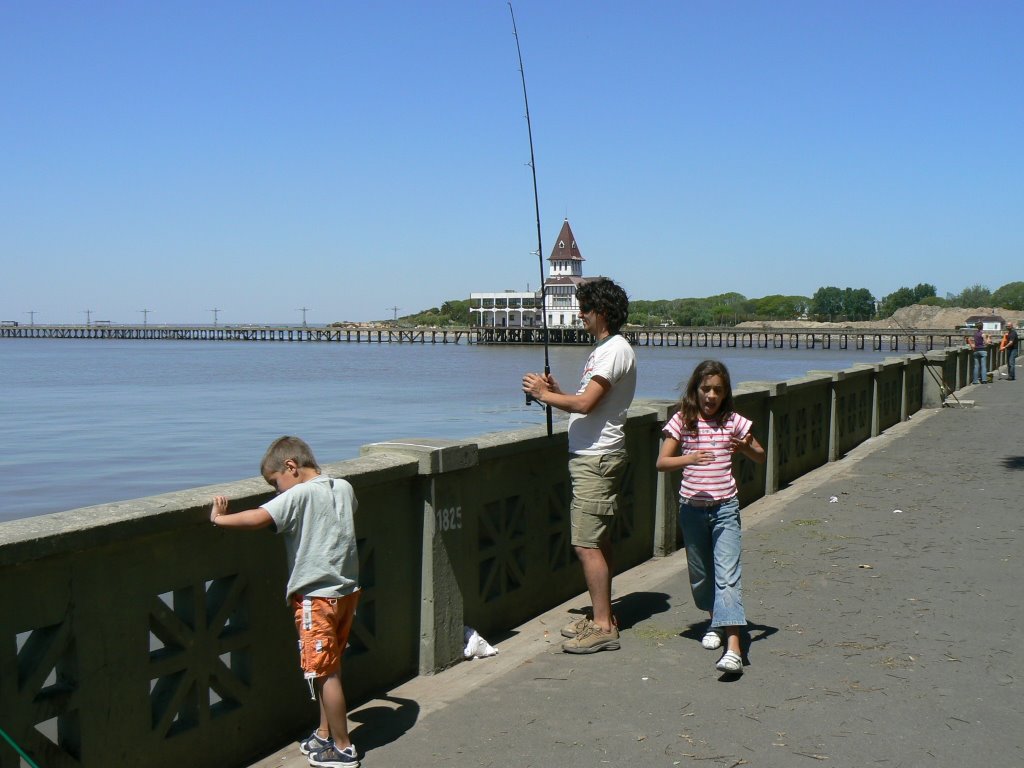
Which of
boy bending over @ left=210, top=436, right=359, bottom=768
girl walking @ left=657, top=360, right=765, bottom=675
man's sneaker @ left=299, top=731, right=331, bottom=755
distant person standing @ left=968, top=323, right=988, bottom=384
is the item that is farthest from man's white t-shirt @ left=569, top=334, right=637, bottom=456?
distant person standing @ left=968, top=323, right=988, bottom=384

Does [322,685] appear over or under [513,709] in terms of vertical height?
over

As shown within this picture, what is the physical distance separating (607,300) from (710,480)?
1032 millimetres

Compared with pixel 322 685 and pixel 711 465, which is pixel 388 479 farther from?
pixel 711 465

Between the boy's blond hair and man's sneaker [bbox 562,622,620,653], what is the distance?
203 cm

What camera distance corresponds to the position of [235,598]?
4.20 m

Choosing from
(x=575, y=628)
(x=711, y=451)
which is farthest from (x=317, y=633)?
(x=711, y=451)

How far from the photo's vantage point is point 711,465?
5562 mm

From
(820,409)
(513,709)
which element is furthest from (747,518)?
(513,709)

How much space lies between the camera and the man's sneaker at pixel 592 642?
18.3 feet

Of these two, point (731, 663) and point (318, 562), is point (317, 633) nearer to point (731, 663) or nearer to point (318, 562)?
point (318, 562)

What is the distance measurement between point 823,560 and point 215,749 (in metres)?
4.86

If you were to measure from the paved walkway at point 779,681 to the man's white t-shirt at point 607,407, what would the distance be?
1.07 metres

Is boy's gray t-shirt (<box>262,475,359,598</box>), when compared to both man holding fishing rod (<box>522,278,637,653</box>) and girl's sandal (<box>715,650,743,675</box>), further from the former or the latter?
girl's sandal (<box>715,650,743,675</box>)

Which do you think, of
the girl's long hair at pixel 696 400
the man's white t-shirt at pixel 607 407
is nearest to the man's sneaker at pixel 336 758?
the man's white t-shirt at pixel 607 407
